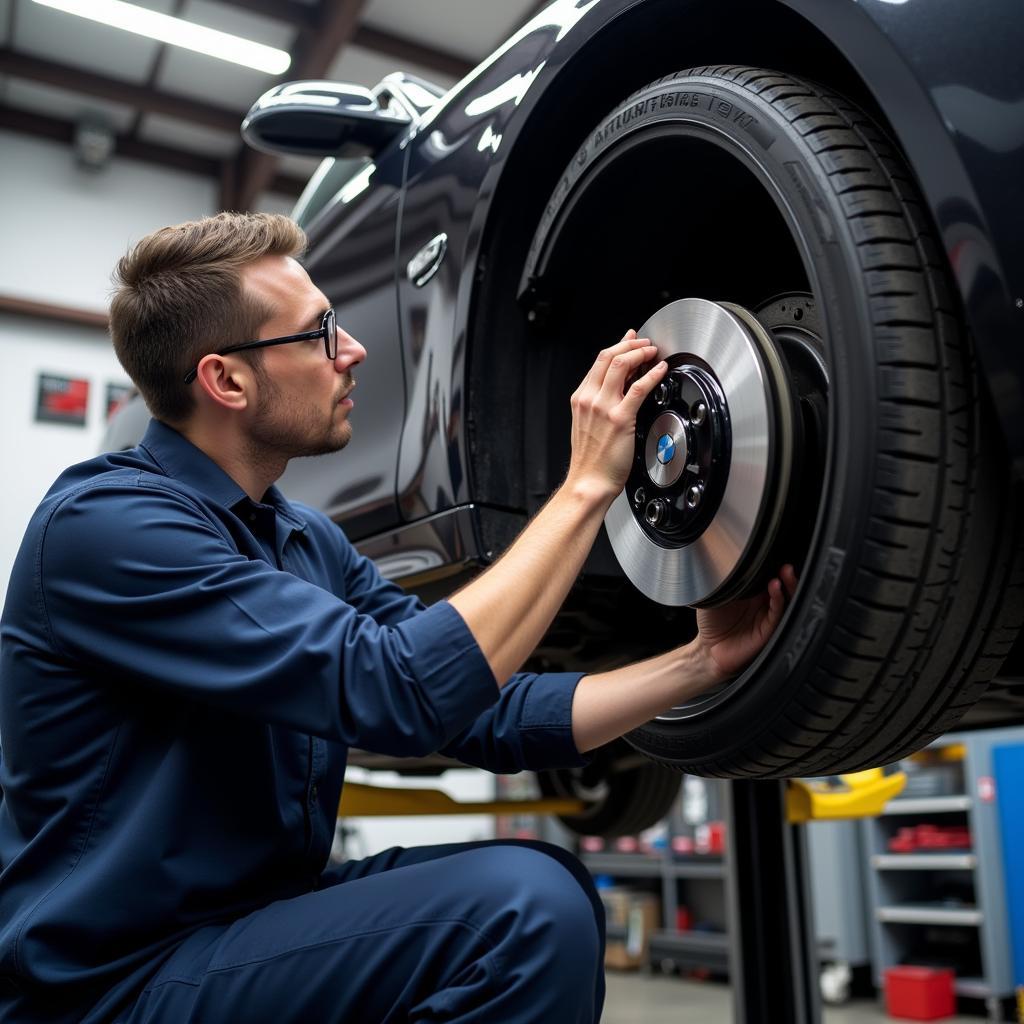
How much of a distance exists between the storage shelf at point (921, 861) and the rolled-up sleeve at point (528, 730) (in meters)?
3.45

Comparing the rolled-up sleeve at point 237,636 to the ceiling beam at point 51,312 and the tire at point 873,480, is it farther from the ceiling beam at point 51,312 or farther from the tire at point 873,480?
the ceiling beam at point 51,312

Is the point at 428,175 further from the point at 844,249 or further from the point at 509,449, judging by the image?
the point at 844,249

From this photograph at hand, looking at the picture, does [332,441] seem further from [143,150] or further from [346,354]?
[143,150]

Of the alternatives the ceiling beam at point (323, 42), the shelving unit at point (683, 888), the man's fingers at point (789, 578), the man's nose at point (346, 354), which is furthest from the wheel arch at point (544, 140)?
the ceiling beam at point (323, 42)

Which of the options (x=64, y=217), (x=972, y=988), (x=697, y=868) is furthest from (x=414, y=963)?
(x=64, y=217)

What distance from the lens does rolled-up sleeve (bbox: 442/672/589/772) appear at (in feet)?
3.51

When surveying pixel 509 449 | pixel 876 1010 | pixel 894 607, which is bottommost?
pixel 876 1010

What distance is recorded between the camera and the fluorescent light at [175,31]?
4723 mm

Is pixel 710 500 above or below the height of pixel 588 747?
above

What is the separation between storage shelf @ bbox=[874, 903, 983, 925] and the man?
3.51 meters

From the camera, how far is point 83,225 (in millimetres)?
6352

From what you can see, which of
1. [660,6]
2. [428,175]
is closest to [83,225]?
[428,175]

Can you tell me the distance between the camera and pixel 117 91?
606cm

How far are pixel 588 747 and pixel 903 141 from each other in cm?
Result: 63
